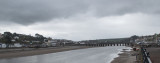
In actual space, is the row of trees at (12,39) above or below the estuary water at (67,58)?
above

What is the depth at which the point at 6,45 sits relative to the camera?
322 ft

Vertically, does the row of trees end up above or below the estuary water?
above

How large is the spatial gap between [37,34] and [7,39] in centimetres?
10394

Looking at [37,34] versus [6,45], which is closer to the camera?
[6,45]

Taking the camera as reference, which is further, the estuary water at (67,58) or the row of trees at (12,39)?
the row of trees at (12,39)

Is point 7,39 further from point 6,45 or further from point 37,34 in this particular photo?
point 37,34

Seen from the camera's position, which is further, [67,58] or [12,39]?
[12,39]

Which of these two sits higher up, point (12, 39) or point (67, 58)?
point (12, 39)

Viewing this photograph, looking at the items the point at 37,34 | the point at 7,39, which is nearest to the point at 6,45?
the point at 7,39

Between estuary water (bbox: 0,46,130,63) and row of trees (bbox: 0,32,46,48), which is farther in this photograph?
row of trees (bbox: 0,32,46,48)

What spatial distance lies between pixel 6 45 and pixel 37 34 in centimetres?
10116

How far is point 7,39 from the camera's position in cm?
9538

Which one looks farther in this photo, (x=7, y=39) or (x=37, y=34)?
(x=37, y=34)
